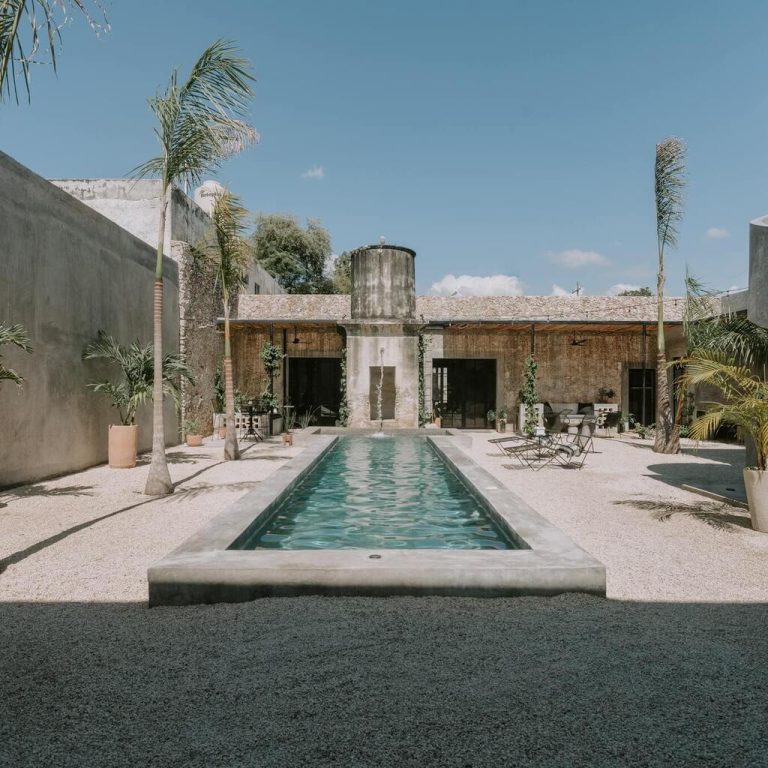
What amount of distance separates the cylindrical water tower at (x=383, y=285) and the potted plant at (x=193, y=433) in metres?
5.21

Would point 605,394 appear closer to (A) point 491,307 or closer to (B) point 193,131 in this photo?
(A) point 491,307

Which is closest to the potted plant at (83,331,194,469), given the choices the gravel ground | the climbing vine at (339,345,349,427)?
the gravel ground

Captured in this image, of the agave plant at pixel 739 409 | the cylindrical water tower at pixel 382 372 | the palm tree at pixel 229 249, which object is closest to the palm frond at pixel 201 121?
the palm tree at pixel 229 249

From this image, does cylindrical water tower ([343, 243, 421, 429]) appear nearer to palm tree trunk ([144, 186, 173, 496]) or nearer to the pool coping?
palm tree trunk ([144, 186, 173, 496])

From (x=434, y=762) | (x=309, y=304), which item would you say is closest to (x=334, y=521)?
(x=434, y=762)

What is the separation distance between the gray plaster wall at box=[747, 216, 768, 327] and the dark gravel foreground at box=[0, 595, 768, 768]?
428 cm

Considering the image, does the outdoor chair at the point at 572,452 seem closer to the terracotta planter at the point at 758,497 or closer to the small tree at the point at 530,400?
the terracotta planter at the point at 758,497

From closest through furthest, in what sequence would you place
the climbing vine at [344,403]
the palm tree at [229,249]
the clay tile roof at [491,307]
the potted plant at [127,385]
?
the potted plant at [127,385]
the palm tree at [229,249]
the climbing vine at [344,403]
the clay tile roof at [491,307]

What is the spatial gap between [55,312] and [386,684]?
7.73 metres

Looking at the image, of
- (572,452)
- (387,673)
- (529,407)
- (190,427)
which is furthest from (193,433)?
(387,673)

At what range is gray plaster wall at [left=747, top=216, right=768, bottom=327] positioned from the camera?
20.7ft

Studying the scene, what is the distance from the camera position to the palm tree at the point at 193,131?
6117mm

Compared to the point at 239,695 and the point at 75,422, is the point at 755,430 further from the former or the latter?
the point at 75,422

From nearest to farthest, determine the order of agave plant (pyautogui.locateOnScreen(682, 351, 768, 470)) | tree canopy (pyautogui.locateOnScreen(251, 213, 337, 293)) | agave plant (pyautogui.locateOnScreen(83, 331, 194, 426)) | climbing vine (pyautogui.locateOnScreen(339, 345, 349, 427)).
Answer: agave plant (pyautogui.locateOnScreen(682, 351, 768, 470))
agave plant (pyautogui.locateOnScreen(83, 331, 194, 426))
climbing vine (pyautogui.locateOnScreen(339, 345, 349, 427))
tree canopy (pyautogui.locateOnScreen(251, 213, 337, 293))
